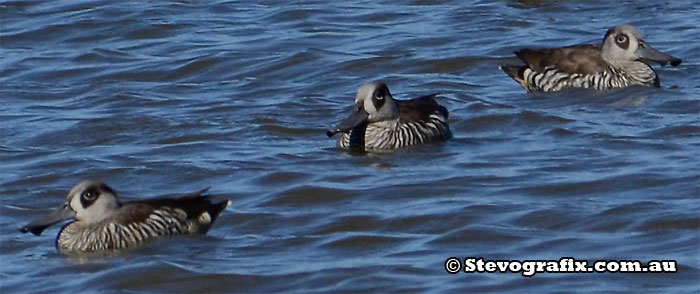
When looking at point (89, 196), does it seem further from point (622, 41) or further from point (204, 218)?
point (622, 41)

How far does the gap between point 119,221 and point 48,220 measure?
47cm

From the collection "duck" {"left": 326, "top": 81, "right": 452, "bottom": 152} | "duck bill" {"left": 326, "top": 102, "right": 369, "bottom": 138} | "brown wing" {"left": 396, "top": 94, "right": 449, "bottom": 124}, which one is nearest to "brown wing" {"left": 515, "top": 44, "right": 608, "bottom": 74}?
"brown wing" {"left": 396, "top": 94, "right": 449, "bottom": 124}

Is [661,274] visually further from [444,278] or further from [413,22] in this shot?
[413,22]

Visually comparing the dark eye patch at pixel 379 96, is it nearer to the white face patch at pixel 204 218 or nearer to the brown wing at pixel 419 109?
the brown wing at pixel 419 109

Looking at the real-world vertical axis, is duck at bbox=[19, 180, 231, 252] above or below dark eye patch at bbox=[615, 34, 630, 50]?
below

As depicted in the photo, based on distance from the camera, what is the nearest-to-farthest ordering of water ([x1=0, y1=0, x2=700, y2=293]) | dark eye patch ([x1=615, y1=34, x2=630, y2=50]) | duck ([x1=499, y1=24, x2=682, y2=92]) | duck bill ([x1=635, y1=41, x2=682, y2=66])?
water ([x1=0, y1=0, x2=700, y2=293])
duck bill ([x1=635, y1=41, x2=682, y2=66])
duck ([x1=499, y1=24, x2=682, y2=92])
dark eye patch ([x1=615, y1=34, x2=630, y2=50])

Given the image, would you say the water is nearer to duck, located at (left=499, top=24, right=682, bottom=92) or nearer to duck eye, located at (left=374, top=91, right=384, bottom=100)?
duck, located at (left=499, top=24, right=682, bottom=92)

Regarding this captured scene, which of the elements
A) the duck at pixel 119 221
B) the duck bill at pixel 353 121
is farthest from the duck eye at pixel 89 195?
the duck bill at pixel 353 121

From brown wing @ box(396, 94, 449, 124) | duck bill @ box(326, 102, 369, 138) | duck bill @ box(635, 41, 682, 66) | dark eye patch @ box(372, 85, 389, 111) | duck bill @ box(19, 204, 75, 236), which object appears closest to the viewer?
duck bill @ box(19, 204, 75, 236)

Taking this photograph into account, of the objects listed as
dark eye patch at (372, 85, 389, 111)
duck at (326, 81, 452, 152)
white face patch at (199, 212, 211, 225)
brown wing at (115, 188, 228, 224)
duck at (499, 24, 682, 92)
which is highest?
duck at (499, 24, 682, 92)

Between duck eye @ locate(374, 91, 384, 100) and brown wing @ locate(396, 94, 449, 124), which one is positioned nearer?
duck eye @ locate(374, 91, 384, 100)

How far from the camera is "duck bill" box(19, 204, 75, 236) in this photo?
43.9 ft

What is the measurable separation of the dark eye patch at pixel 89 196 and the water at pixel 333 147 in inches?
17.8

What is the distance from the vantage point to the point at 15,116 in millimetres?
18453
